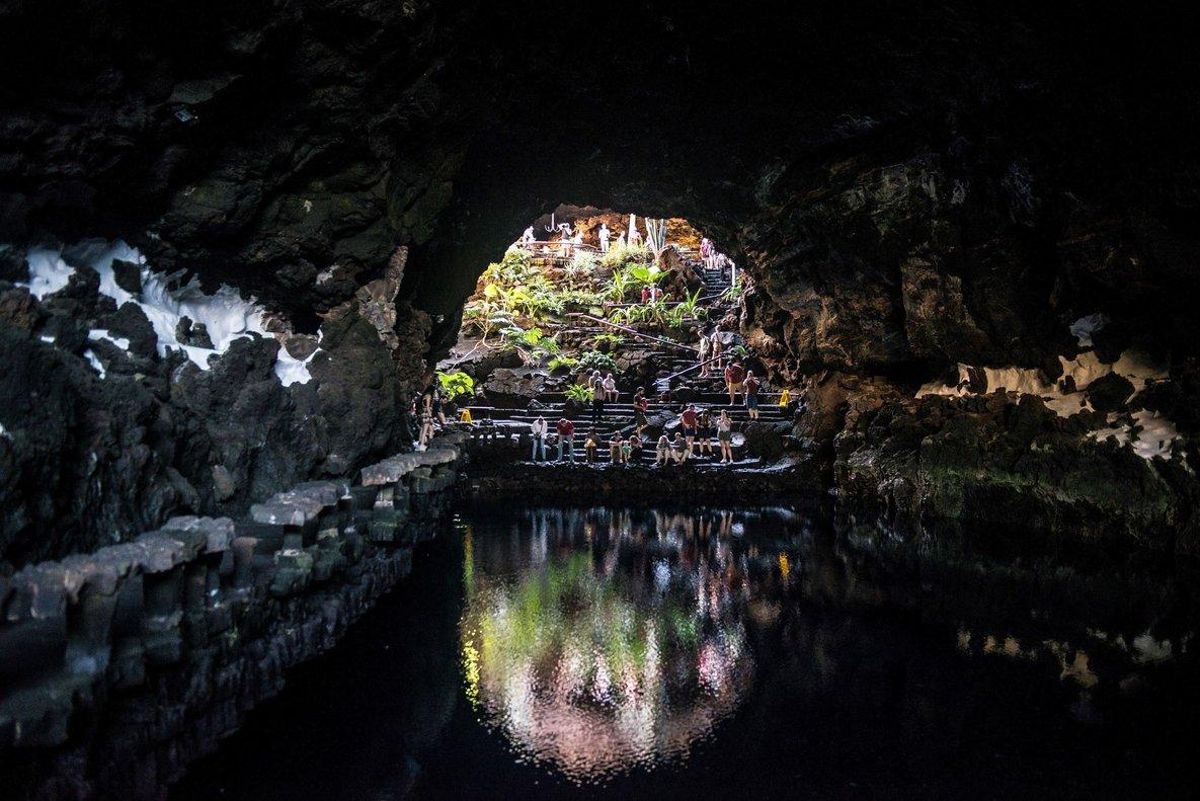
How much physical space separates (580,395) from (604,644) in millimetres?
16605

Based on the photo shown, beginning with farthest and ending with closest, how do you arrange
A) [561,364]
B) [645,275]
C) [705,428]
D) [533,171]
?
1. [645,275]
2. [561,364]
3. [705,428]
4. [533,171]

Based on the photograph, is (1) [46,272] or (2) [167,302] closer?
(1) [46,272]

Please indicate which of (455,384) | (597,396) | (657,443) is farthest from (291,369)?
(597,396)

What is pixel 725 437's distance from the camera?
21.3 meters

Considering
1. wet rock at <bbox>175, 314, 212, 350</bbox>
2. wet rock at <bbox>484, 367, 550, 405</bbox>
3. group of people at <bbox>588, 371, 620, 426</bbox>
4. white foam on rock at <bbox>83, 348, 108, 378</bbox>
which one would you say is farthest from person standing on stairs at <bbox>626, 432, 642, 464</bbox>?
white foam on rock at <bbox>83, 348, 108, 378</bbox>

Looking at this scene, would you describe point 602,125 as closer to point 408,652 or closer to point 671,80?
point 671,80

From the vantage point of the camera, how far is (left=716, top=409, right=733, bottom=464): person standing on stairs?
20978 millimetres

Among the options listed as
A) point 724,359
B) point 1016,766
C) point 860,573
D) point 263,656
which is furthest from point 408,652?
point 724,359

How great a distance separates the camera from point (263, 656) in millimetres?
6641

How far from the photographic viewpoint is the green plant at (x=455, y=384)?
2450 centimetres

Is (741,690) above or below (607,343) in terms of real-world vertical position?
below

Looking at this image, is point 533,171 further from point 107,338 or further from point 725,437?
point 107,338

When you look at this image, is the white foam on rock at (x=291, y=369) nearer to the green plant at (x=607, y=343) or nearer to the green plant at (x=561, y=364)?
the green plant at (x=561, y=364)

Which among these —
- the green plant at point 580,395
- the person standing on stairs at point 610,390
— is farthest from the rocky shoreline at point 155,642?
the person standing on stairs at point 610,390
